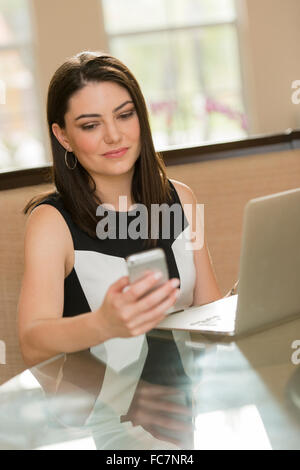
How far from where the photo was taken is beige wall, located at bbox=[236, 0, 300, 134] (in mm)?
6406

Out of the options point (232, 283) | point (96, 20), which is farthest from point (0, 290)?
point (96, 20)

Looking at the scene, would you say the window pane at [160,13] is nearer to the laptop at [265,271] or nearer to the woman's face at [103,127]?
the woman's face at [103,127]

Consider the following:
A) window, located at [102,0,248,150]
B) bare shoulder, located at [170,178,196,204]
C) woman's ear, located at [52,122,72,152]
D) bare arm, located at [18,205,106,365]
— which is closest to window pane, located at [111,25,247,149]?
window, located at [102,0,248,150]

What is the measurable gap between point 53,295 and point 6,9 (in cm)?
498

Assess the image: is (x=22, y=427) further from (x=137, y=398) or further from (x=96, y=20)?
(x=96, y=20)

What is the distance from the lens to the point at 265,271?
122cm

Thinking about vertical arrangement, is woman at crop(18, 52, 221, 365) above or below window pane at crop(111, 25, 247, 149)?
above

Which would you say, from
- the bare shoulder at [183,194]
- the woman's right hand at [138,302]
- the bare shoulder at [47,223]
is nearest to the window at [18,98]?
the bare shoulder at [183,194]

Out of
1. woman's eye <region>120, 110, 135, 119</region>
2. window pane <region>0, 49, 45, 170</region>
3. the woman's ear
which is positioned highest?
woman's eye <region>120, 110, 135, 119</region>

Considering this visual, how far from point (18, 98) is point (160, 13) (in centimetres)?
155

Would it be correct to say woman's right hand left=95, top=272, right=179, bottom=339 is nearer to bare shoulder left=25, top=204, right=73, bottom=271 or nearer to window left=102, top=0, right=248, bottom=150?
bare shoulder left=25, top=204, right=73, bottom=271

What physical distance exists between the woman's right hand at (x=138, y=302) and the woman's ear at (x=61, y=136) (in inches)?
31.9

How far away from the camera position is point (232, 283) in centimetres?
241

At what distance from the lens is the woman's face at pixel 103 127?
1667 mm
